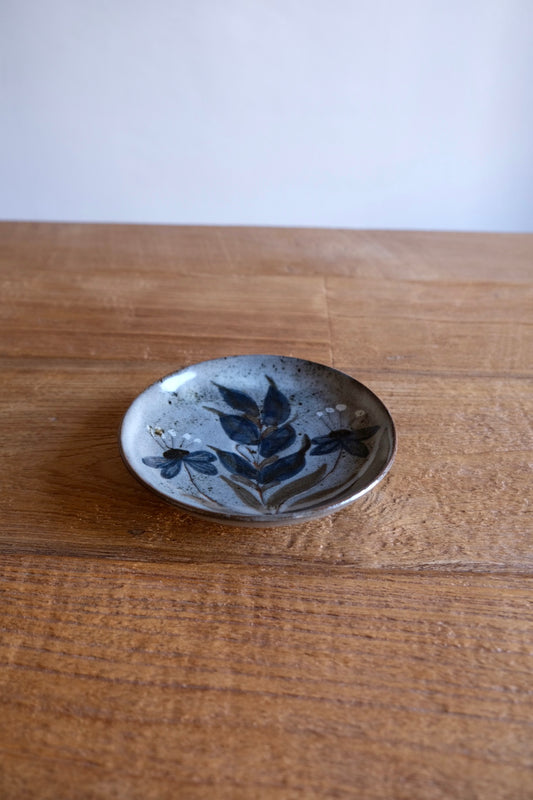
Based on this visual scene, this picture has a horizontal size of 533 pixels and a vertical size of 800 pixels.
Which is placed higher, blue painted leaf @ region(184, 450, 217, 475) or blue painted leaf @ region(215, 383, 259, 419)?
blue painted leaf @ region(184, 450, 217, 475)

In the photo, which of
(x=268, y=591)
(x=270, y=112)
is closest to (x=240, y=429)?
(x=268, y=591)

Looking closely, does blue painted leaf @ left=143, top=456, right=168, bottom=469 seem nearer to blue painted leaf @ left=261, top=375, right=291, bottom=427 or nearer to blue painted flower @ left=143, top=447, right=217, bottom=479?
blue painted flower @ left=143, top=447, right=217, bottom=479

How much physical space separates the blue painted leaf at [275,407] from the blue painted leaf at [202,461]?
7 cm

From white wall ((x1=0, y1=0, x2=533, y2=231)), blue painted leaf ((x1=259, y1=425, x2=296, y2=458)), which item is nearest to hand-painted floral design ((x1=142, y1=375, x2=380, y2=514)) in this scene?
blue painted leaf ((x1=259, y1=425, x2=296, y2=458))

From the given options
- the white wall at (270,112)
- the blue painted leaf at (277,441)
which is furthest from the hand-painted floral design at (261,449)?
the white wall at (270,112)

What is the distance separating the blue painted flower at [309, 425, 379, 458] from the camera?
0.60 m

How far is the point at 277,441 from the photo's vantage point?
0.64 meters

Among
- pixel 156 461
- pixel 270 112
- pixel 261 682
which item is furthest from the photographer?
pixel 270 112

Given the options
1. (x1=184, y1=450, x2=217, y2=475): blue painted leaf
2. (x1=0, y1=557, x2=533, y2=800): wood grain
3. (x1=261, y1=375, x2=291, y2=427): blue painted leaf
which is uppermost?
(x1=0, y1=557, x2=533, y2=800): wood grain

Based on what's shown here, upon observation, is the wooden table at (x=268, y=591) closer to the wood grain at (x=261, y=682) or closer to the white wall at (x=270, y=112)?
the wood grain at (x=261, y=682)

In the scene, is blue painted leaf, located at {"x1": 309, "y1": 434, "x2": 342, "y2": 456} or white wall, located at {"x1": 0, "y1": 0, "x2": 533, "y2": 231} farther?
white wall, located at {"x1": 0, "y1": 0, "x2": 533, "y2": 231}

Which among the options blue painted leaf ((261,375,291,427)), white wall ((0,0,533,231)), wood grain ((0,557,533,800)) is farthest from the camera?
white wall ((0,0,533,231))

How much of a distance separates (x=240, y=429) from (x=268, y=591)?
0.66ft

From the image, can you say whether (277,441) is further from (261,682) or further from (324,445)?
(261,682)
